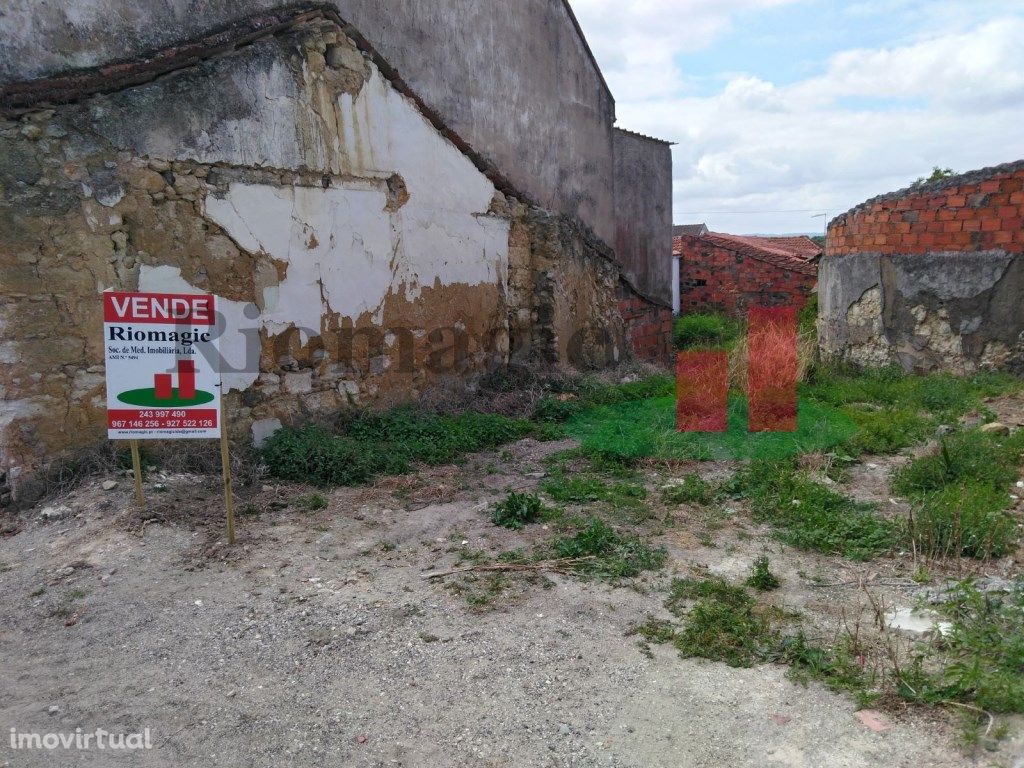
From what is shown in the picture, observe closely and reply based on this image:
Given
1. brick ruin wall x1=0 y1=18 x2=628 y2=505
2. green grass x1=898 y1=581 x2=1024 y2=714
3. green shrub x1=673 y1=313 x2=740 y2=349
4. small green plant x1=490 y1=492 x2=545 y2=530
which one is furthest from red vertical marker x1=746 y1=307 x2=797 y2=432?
green shrub x1=673 y1=313 x2=740 y2=349

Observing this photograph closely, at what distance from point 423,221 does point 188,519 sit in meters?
4.04

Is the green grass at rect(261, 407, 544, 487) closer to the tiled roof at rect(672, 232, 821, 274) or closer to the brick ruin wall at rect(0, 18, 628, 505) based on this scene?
the brick ruin wall at rect(0, 18, 628, 505)

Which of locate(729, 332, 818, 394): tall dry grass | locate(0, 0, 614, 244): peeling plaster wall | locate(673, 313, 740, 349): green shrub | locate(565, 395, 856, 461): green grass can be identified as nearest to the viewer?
locate(0, 0, 614, 244): peeling plaster wall

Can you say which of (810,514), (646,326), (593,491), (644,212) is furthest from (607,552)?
(644,212)

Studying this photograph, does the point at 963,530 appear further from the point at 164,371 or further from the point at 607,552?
the point at 164,371

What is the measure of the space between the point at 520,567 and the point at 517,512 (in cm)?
81

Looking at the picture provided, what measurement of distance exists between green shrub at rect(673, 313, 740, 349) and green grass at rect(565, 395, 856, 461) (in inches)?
301

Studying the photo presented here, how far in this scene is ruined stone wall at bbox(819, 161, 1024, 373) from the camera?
8.85 metres

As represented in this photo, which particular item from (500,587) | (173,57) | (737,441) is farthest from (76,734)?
(737,441)

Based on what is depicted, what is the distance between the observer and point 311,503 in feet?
18.3

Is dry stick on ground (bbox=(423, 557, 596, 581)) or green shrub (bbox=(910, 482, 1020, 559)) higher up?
green shrub (bbox=(910, 482, 1020, 559))

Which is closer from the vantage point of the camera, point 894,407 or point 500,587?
point 500,587

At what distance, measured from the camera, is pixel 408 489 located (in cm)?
600

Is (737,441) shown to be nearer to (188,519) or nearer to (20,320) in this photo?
(188,519)
